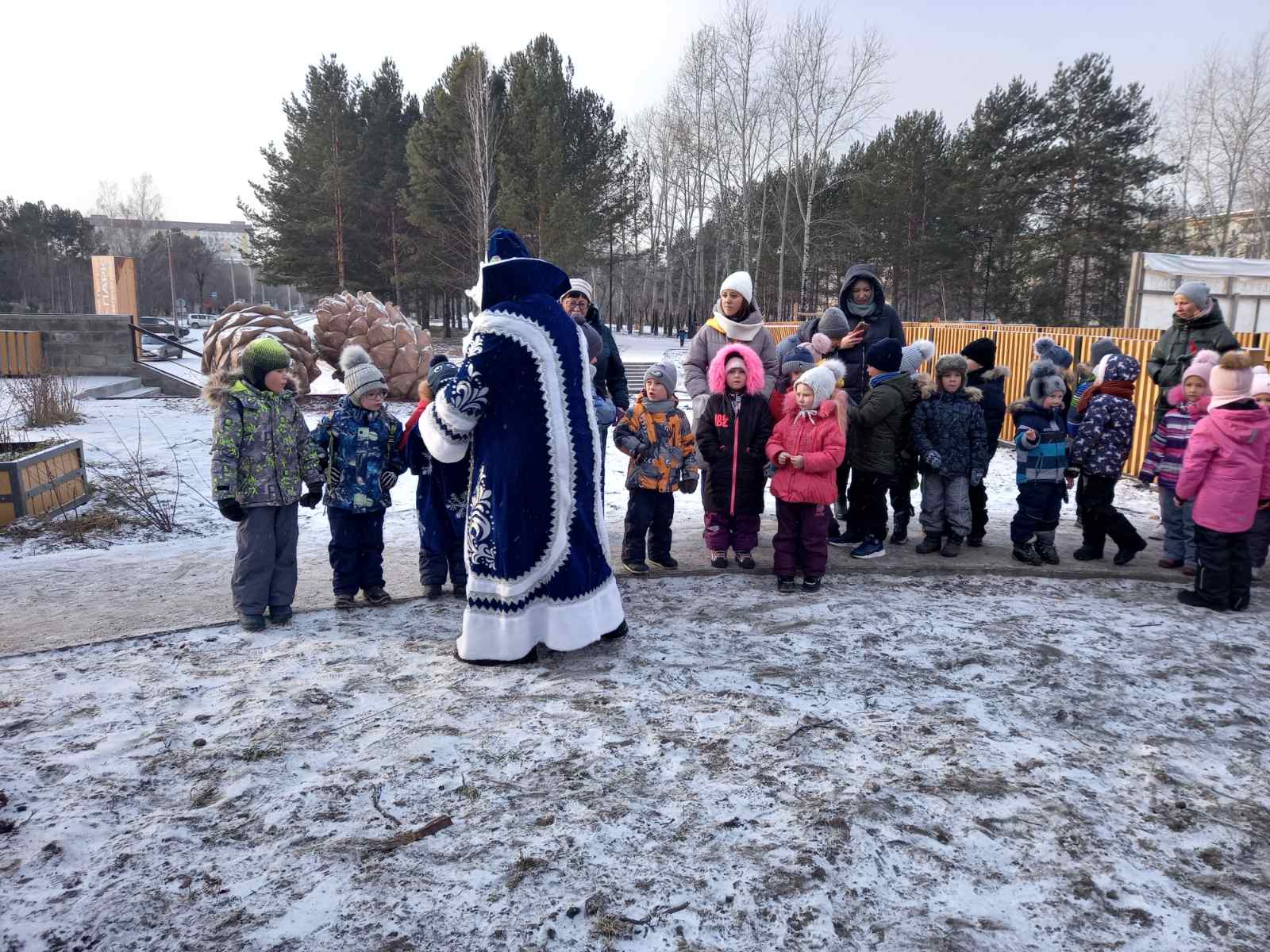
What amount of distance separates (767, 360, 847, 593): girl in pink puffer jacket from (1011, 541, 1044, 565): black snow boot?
5.23 ft

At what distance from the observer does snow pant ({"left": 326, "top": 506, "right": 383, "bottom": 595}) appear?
4.29 meters

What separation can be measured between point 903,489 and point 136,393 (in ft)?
46.7

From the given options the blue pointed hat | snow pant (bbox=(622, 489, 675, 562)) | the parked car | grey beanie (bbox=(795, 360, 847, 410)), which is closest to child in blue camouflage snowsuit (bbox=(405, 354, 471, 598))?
the blue pointed hat

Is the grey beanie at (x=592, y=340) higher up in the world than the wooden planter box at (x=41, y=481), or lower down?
higher up

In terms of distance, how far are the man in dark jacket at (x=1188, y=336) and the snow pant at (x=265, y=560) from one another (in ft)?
18.7

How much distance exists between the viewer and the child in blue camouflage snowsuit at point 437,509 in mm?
4383

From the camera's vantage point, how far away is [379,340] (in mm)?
12703

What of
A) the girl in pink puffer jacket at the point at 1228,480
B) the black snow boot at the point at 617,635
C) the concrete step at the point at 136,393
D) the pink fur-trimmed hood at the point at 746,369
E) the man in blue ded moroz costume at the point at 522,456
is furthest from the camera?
the concrete step at the point at 136,393

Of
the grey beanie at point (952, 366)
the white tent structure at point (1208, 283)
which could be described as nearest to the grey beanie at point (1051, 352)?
the grey beanie at point (952, 366)

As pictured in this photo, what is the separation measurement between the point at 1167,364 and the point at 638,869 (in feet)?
18.7

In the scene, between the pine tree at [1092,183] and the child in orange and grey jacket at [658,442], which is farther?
the pine tree at [1092,183]

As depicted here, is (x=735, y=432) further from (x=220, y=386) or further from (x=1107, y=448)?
(x=220, y=386)

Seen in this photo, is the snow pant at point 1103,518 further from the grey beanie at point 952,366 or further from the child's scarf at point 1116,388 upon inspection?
the grey beanie at point 952,366

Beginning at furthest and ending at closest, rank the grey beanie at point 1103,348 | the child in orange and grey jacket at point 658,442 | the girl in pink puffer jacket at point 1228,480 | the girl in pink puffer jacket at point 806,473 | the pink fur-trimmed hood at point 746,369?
1. the grey beanie at point 1103,348
2. the pink fur-trimmed hood at point 746,369
3. the child in orange and grey jacket at point 658,442
4. the girl in pink puffer jacket at point 806,473
5. the girl in pink puffer jacket at point 1228,480
